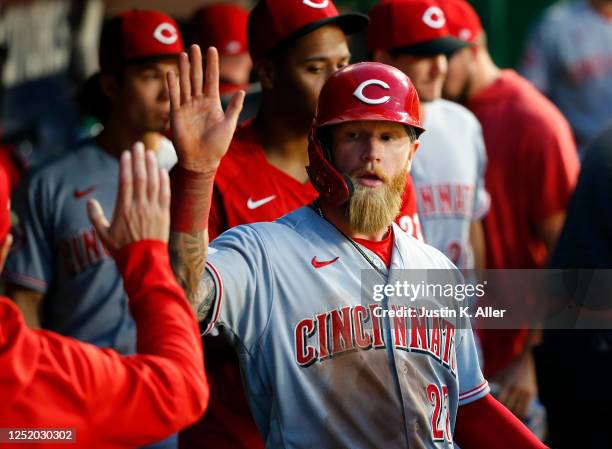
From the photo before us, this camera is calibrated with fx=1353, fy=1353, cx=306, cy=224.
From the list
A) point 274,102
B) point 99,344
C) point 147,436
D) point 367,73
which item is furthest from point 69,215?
point 147,436

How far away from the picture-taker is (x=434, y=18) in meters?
6.58

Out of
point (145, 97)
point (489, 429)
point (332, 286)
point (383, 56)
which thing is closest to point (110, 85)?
point (145, 97)

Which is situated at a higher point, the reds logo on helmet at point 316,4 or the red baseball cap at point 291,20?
the reds logo on helmet at point 316,4

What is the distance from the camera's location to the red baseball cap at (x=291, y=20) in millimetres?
5305

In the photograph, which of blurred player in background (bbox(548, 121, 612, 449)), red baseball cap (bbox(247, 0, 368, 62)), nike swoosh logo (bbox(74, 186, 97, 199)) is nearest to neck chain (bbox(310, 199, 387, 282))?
red baseball cap (bbox(247, 0, 368, 62))

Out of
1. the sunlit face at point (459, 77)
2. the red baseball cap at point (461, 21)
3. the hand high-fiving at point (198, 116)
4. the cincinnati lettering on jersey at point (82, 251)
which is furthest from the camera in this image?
the sunlit face at point (459, 77)

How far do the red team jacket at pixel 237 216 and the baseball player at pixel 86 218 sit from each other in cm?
110

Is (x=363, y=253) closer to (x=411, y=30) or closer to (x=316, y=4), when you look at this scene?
(x=316, y=4)

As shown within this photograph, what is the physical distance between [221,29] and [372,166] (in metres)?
3.70

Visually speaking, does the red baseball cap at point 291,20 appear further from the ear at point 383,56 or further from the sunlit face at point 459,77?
the sunlit face at point 459,77

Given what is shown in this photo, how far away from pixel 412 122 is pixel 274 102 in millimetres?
1104

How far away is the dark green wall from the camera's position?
10.7 metres

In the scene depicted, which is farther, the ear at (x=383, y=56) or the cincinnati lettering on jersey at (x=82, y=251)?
the ear at (x=383, y=56)

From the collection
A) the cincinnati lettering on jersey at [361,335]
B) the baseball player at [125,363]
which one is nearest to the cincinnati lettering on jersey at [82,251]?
the cincinnati lettering on jersey at [361,335]
